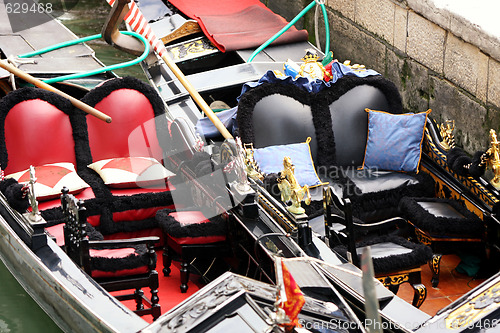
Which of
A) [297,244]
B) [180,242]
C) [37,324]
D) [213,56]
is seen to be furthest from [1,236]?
[213,56]

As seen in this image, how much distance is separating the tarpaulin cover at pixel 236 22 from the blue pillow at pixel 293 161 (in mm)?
1858

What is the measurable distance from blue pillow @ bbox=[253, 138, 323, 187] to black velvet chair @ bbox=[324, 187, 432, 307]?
479 mm

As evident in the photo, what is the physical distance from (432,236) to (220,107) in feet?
6.33

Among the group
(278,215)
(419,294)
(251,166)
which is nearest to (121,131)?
(251,166)

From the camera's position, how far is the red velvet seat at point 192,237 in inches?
161

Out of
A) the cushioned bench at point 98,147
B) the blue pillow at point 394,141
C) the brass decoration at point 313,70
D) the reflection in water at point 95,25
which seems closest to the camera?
the cushioned bench at point 98,147

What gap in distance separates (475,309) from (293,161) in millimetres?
1644

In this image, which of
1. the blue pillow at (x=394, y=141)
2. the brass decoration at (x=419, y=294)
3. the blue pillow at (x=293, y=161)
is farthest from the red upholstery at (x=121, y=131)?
the brass decoration at (x=419, y=294)

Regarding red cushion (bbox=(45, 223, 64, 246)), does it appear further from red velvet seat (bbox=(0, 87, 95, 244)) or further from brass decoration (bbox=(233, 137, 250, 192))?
brass decoration (bbox=(233, 137, 250, 192))

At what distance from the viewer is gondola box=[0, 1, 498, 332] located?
3.07m

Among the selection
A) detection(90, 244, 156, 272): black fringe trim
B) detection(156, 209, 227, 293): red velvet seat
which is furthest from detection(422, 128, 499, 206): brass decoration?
detection(90, 244, 156, 272): black fringe trim

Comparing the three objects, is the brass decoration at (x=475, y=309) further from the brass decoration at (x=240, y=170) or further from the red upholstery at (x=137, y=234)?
the red upholstery at (x=137, y=234)

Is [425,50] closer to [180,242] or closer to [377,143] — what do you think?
[377,143]

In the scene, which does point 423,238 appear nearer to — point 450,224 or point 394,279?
point 450,224
